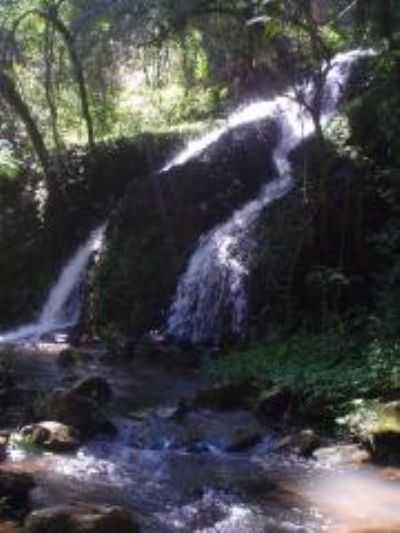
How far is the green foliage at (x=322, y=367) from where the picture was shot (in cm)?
1215

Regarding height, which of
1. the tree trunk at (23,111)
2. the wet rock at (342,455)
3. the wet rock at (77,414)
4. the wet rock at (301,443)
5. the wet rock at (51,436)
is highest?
the tree trunk at (23,111)

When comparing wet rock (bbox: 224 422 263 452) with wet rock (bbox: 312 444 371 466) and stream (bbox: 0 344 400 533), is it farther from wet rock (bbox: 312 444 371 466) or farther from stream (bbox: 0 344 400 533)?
wet rock (bbox: 312 444 371 466)

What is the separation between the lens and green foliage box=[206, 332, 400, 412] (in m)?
12.1

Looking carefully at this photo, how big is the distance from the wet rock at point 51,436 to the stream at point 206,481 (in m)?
0.19

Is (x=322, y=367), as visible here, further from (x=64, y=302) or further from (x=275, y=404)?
(x=64, y=302)

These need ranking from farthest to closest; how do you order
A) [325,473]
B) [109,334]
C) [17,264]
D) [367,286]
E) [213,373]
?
[17,264]
[109,334]
[367,286]
[213,373]
[325,473]

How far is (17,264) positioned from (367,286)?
1019 centimetres

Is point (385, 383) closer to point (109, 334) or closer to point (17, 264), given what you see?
point (109, 334)

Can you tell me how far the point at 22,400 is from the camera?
43.2ft

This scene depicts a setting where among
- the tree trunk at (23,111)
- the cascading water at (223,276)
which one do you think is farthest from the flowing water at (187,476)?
the tree trunk at (23,111)

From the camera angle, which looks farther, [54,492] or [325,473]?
[325,473]

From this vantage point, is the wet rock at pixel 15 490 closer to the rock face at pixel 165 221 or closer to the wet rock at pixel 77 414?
the wet rock at pixel 77 414

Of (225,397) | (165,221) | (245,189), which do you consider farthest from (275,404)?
(245,189)

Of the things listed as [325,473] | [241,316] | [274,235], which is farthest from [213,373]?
[325,473]
